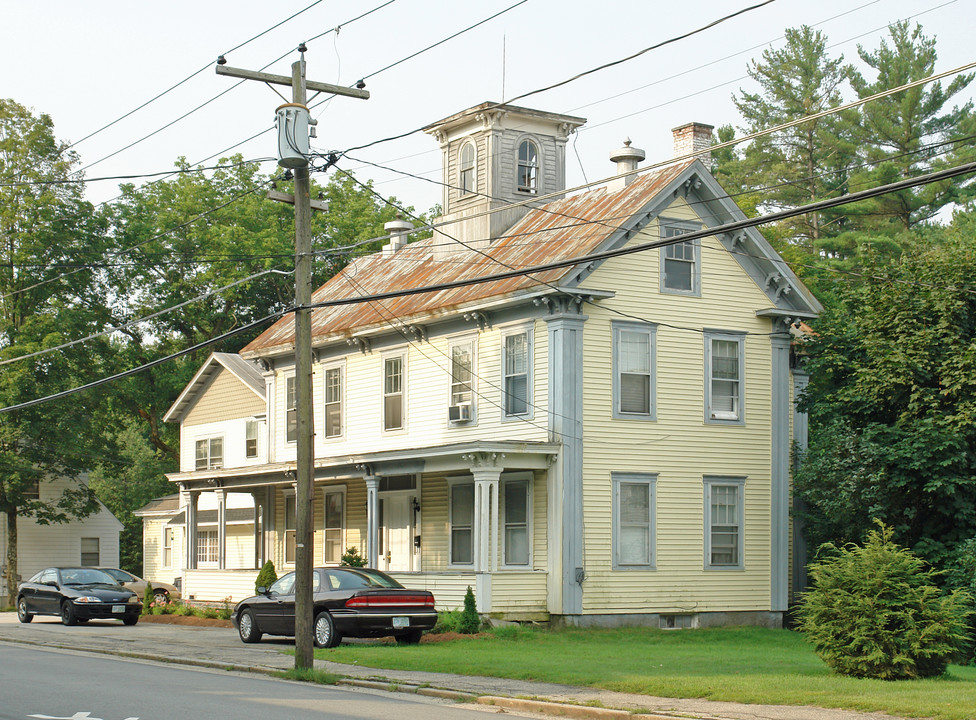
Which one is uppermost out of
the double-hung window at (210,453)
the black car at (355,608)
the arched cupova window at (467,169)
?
the arched cupova window at (467,169)

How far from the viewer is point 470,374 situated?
29.0 m

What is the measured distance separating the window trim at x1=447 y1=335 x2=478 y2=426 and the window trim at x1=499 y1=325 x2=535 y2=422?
948 millimetres

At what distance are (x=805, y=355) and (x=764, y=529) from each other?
475 cm

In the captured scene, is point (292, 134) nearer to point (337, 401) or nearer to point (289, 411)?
point (337, 401)

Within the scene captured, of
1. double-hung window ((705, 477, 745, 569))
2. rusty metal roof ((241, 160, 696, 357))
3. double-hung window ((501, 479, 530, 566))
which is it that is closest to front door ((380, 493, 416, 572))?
double-hung window ((501, 479, 530, 566))

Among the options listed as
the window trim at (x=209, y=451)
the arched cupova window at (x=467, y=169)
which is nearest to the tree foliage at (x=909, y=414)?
the arched cupova window at (x=467, y=169)

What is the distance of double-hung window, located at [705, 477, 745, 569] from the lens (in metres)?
28.3

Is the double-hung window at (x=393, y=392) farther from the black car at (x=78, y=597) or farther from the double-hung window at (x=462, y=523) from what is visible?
the black car at (x=78, y=597)

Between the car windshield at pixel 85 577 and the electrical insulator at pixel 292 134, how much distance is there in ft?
54.5

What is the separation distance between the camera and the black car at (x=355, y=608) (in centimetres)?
2270

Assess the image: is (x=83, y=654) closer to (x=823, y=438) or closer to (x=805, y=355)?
(x=823, y=438)

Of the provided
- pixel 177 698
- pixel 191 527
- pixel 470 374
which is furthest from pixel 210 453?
pixel 177 698

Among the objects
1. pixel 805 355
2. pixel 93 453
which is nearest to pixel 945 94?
pixel 805 355

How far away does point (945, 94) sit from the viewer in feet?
181
